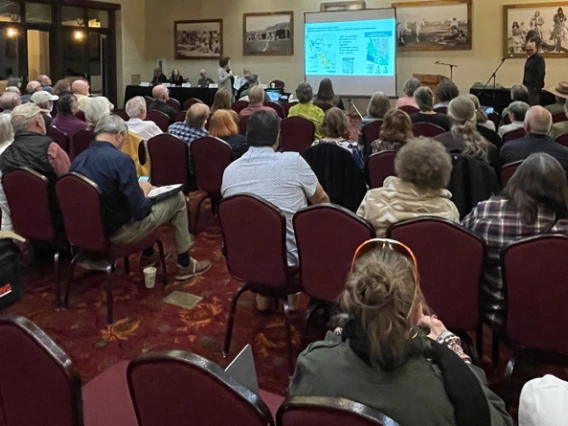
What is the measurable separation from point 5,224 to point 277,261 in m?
2.07

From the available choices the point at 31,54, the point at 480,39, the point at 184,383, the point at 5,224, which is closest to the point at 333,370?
the point at 184,383

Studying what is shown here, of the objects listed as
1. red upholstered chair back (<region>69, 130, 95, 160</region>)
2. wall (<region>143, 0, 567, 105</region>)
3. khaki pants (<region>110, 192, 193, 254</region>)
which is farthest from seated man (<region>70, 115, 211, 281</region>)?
wall (<region>143, 0, 567, 105</region>)

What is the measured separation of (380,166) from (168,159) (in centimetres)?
206

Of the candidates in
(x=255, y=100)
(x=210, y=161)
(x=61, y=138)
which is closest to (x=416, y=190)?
(x=210, y=161)

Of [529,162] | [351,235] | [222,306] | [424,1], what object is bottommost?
[222,306]

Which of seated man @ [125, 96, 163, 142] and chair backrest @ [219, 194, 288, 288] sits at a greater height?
seated man @ [125, 96, 163, 142]

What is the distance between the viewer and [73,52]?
44.9 ft

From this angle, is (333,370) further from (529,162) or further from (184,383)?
(529,162)

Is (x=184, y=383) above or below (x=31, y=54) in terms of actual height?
below

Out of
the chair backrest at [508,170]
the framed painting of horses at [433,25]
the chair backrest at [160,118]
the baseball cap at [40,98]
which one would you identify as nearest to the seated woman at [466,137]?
the chair backrest at [508,170]

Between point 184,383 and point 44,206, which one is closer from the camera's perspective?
point 184,383

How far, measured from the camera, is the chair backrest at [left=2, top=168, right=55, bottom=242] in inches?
140

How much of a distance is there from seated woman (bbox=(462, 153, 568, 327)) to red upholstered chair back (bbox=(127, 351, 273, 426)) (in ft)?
4.93

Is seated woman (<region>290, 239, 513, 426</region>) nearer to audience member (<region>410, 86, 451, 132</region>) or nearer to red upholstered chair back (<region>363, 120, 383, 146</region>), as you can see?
red upholstered chair back (<region>363, 120, 383, 146</region>)
